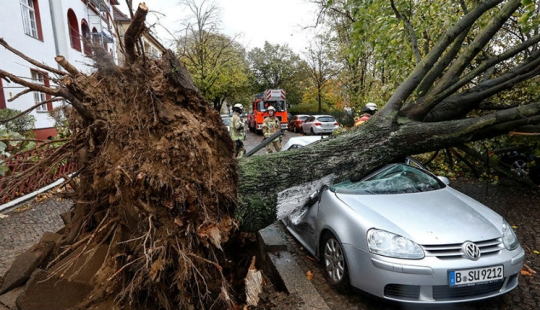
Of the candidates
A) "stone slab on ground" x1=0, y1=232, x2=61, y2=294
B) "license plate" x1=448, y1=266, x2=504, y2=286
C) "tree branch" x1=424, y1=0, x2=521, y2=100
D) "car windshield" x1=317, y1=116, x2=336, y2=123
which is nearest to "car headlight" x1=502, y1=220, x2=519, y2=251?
"license plate" x1=448, y1=266, x2=504, y2=286

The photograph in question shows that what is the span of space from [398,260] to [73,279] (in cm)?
280

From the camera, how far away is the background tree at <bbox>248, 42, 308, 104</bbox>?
41.0m

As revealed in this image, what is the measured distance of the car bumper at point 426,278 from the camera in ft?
8.99

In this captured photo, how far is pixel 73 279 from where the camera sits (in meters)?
2.80

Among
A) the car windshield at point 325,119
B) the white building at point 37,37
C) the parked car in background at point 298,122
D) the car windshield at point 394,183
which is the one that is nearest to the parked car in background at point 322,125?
Answer: the car windshield at point 325,119

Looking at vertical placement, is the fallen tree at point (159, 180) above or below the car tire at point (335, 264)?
above

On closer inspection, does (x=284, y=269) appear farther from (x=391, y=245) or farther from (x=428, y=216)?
(x=428, y=216)

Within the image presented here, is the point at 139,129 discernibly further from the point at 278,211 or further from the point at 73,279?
the point at 278,211

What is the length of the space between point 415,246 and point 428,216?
1.58ft

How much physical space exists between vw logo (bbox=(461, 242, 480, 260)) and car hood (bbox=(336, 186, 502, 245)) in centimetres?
5

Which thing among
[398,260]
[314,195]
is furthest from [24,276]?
[398,260]

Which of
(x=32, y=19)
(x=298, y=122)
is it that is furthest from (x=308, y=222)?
(x=298, y=122)

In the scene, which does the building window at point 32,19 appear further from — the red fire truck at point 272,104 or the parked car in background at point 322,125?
the parked car in background at point 322,125

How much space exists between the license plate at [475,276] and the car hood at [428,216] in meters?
0.26
